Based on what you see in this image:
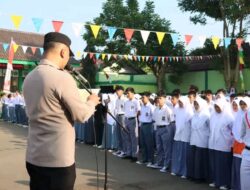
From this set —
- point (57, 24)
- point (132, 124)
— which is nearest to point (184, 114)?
point (132, 124)

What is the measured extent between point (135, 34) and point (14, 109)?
10876 mm

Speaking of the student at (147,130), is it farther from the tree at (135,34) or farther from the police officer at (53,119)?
the tree at (135,34)

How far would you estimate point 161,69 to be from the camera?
30.1m

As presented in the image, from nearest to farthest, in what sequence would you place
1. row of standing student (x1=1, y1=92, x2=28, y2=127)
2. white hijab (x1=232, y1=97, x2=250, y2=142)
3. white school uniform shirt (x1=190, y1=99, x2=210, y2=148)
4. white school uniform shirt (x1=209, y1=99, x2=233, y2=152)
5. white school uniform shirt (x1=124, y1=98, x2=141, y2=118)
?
1. white hijab (x1=232, y1=97, x2=250, y2=142)
2. white school uniform shirt (x1=209, y1=99, x2=233, y2=152)
3. white school uniform shirt (x1=190, y1=99, x2=210, y2=148)
4. white school uniform shirt (x1=124, y1=98, x2=141, y2=118)
5. row of standing student (x1=1, y1=92, x2=28, y2=127)

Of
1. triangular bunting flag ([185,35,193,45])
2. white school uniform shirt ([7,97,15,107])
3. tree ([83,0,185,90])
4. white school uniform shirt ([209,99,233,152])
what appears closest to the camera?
white school uniform shirt ([209,99,233,152])

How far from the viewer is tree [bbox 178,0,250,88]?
21364mm

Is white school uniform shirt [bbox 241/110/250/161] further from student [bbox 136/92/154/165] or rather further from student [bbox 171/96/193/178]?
student [bbox 136/92/154/165]

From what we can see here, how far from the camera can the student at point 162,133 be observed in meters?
9.00

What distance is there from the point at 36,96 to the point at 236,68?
22967mm

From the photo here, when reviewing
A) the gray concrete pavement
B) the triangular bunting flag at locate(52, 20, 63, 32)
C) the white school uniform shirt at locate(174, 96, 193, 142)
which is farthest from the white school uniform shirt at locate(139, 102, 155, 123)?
the triangular bunting flag at locate(52, 20, 63, 32)

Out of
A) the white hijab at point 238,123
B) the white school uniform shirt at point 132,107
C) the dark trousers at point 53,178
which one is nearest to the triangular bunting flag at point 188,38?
the white school uniform shirt at point 132,107

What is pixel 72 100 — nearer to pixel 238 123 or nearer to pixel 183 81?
pixel 238 123

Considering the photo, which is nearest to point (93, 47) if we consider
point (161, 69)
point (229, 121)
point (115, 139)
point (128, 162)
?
point (161, 69)

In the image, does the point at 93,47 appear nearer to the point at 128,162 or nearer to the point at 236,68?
the point at 236,68
